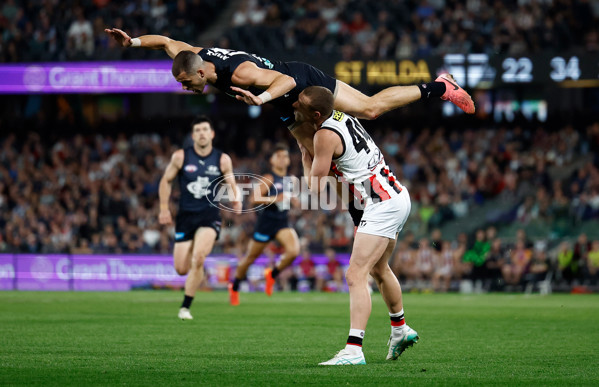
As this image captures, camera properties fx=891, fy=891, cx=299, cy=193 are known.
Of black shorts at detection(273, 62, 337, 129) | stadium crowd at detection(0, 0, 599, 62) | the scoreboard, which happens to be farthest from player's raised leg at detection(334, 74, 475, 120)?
stadium crowd at detection(0, 0, 599, 62)

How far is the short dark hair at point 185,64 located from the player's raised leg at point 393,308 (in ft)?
7.92

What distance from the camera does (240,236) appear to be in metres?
23.9

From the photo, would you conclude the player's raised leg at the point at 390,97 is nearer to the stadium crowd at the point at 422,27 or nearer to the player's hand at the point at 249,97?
the player's hand at the point at 249,97

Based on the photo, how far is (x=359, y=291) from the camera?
7.57m

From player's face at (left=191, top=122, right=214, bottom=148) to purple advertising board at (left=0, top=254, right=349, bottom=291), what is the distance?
9.36 m

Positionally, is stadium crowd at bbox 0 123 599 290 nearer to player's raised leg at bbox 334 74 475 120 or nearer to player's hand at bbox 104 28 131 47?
player's raised leg at bbox 334 74 475 120

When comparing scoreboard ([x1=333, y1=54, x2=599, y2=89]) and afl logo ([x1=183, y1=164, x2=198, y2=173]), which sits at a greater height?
scoreboard ([x1=333, y1=54, x2=599, y2=89])

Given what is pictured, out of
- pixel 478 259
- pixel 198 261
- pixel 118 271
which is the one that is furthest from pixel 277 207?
pixel 118 271

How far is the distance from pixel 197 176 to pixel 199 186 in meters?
0.16

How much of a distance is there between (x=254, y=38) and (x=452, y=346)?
18749 mm

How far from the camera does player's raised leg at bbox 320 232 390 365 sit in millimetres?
7355

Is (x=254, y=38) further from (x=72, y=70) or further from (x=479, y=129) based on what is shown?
(x=479, y=129)

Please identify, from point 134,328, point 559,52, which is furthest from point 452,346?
point 559,52

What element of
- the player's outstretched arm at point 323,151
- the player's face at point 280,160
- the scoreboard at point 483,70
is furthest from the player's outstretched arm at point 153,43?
the scoreboard at point 483,70
